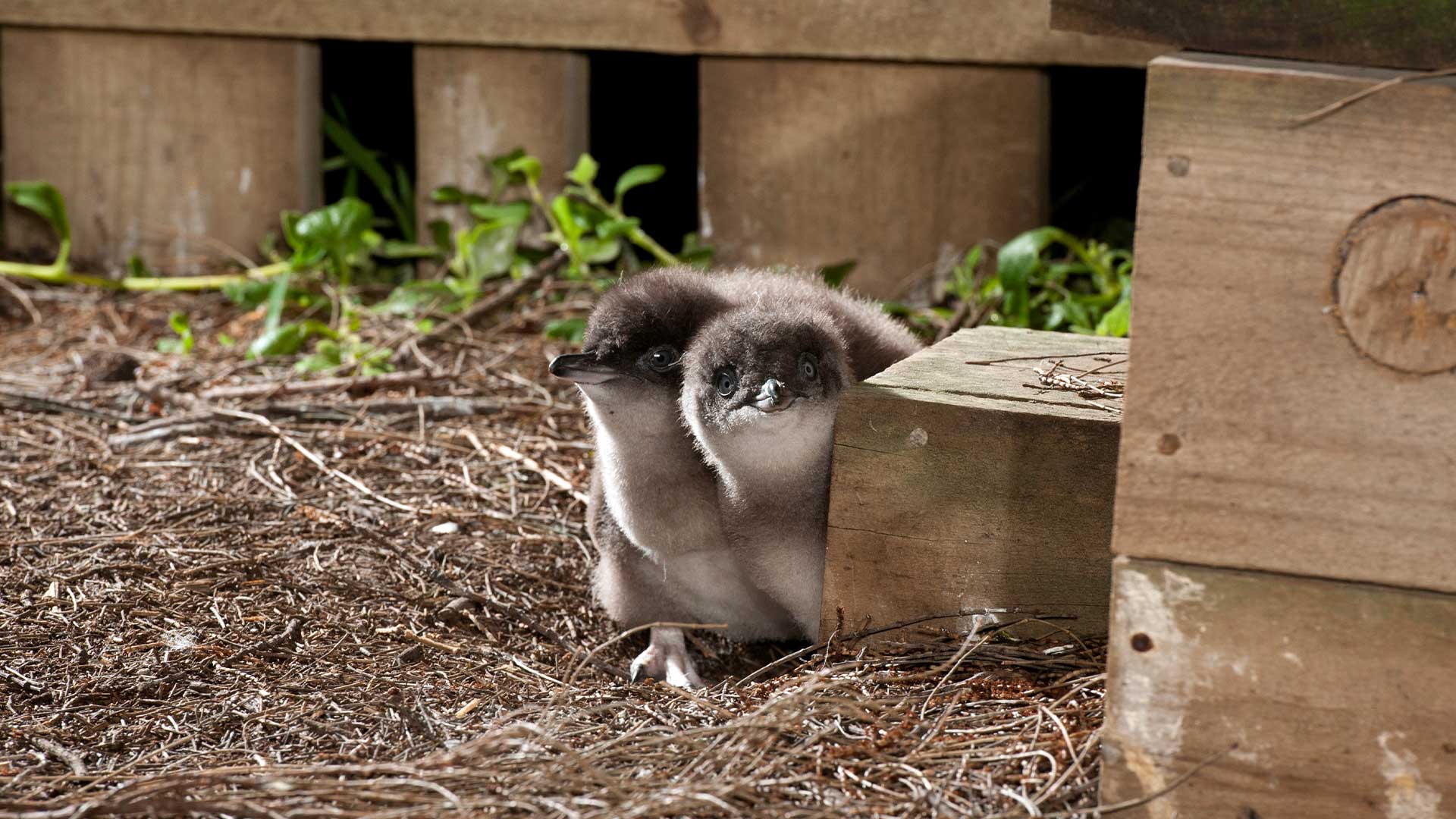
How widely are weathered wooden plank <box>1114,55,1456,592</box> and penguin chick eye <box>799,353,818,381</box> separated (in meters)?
0.99

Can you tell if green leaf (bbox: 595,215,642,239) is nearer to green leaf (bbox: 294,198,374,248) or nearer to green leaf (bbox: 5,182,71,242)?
green leaf (bbox: 294,198,374,248)

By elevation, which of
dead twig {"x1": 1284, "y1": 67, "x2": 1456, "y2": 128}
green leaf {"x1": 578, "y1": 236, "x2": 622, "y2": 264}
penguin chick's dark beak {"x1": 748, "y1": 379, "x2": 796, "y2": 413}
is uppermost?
dead twig {"x1": 1284, "y1": 67, "x2": 1456, "y2": 128}

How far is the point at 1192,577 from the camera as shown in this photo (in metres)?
2.04

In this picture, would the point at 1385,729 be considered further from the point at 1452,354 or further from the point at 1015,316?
the point at 1015,316

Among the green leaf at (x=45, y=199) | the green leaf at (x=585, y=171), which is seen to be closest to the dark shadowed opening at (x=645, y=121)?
the green leaf at (x=585, y=171)

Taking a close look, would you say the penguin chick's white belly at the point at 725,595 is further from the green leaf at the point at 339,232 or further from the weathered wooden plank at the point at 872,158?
the green leaf at the point at 339,232

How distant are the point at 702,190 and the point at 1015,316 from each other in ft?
4.57

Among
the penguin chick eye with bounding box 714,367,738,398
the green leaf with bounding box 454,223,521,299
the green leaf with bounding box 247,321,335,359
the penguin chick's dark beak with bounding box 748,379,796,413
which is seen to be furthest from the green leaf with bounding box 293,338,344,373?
the penguin chick's dark beak with bounding box 748,379,796,413

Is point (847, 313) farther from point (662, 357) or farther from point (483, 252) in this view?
point (483, 252)

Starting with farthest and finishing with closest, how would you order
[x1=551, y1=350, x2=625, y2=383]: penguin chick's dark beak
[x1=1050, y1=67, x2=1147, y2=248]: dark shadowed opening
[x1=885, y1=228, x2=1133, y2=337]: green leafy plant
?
[x1=1050, y1=67, x2=1147, y2=248]: dark shadowed opening < [x1=885, y1=228, x2=1133, y2=337]: green leafy plant < [x1=551, y1=350, x2=625, y2=383]: penguin chick's dark beak

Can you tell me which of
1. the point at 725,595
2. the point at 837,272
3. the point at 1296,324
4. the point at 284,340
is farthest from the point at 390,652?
the point at 837,272

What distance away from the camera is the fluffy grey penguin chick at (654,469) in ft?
10.4

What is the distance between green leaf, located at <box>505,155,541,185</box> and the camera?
16.8ft

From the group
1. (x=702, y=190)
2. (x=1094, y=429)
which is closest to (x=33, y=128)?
(x=702, y=190)
